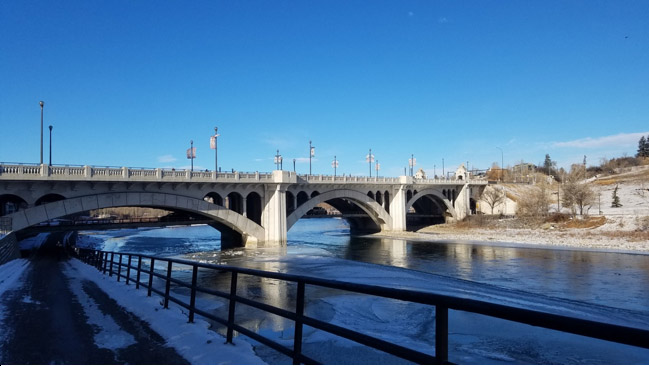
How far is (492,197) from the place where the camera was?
299ft

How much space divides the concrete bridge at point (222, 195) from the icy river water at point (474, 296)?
5.27 m

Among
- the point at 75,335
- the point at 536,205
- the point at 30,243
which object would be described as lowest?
the point at 30,243

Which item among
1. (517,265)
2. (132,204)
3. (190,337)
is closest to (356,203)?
(517,265)

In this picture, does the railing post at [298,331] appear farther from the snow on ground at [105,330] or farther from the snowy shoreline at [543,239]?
the snowy shoreline at [543,239]

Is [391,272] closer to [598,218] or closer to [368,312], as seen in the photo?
[368,312]

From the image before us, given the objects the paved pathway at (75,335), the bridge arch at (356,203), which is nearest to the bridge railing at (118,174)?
the bridge arch at (356,203)

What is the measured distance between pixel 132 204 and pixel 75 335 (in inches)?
1331

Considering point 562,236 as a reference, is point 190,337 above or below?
above

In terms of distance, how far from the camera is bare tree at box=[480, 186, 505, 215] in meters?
89.8

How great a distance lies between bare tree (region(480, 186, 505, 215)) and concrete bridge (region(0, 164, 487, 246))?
27.1 ft

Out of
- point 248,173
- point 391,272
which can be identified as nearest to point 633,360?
point 391,272

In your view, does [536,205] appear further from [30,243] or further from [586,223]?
[30,243]

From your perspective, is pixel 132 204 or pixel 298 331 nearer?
pixel 298 331

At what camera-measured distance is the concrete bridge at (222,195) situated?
3241 centimetres
